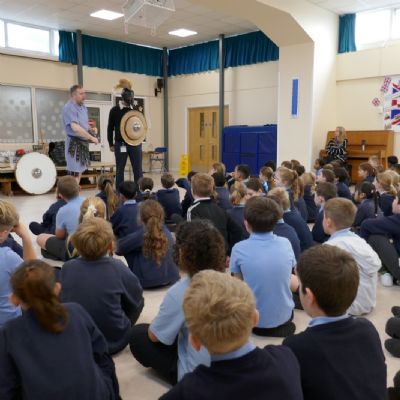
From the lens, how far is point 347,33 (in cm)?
805

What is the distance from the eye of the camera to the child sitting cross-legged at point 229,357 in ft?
2.85

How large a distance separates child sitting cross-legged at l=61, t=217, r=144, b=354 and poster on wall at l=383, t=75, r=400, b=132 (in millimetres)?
7415

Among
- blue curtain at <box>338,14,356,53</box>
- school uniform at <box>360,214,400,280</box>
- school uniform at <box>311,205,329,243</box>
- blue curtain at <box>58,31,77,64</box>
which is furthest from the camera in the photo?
blue curtain at <box>58,31,77,64</box>

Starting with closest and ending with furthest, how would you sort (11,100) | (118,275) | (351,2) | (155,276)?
(118,275) → (155,276) → (351,2) → (11,100)

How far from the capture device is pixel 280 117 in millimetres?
8156

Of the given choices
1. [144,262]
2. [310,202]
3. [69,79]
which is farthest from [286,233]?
[69,79]

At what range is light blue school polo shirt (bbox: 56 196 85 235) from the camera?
3059 millimetres

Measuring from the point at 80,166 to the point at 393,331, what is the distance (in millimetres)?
3893

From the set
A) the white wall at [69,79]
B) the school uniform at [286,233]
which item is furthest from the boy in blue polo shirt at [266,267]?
the white wall at [69,79]

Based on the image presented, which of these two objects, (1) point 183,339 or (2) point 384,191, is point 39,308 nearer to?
(1) point 183,339

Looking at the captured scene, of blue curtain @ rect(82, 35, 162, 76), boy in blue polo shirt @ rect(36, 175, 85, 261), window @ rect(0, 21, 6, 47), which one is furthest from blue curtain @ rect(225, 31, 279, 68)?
boy in blue polo shirt @ rect(36, 175, 85, 261)

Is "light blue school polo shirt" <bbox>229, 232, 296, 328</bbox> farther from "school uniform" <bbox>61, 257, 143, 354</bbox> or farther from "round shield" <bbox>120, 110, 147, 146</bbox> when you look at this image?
"round shield" <bbox>120, 110, 147, 146</bbox>

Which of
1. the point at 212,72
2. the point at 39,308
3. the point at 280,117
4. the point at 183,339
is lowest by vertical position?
the point at 183,339

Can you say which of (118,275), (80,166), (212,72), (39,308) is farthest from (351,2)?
(39,308)
